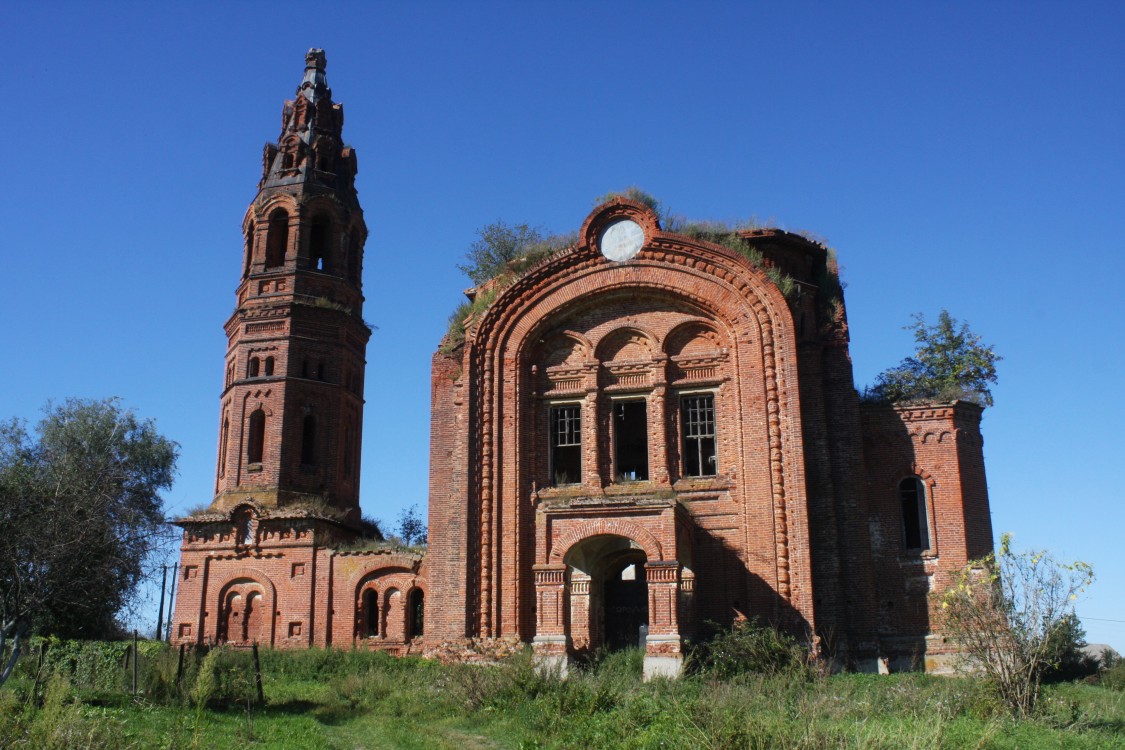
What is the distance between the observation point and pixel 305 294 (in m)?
28.3

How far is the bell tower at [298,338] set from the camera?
2678 cm

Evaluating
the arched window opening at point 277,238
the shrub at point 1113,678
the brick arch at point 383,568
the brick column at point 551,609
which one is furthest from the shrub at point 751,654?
the arched window opening at point 277,238

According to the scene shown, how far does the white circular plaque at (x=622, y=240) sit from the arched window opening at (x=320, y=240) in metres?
9.01

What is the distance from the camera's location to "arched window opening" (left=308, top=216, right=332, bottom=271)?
29.4 metres

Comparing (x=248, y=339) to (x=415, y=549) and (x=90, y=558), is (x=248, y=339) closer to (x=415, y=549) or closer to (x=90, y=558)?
(x=415, y=549)

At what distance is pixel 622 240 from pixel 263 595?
1163cm

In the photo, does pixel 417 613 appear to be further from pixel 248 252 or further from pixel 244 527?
pixel 248 252

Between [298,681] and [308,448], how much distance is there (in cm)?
766

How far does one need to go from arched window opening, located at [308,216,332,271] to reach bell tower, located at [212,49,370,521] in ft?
0.11

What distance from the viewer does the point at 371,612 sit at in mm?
25000

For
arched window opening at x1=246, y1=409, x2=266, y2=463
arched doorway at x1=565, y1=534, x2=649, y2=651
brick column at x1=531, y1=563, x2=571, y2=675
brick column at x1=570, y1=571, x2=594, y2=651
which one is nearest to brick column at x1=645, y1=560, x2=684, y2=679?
arched doorway at x1=565, y1=534, x2=649, y2=651

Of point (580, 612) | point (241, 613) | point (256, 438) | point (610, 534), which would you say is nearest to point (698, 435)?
point (610, 534)

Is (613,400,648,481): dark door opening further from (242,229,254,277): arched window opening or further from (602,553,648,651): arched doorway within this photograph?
(242,229,254,277): arched window opening

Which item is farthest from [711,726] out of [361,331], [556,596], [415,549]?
[361,331]
